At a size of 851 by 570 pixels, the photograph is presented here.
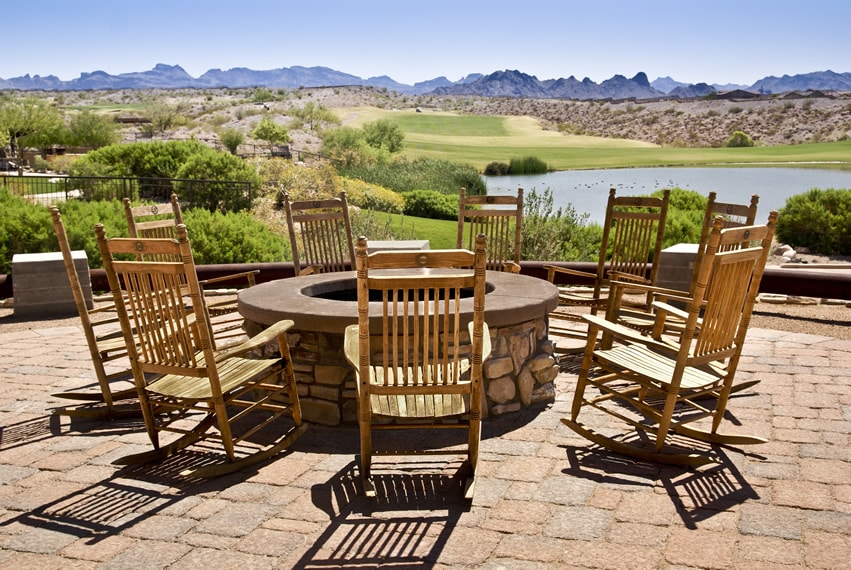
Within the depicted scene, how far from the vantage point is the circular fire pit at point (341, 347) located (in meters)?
4.01

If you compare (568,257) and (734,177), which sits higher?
(568,257)

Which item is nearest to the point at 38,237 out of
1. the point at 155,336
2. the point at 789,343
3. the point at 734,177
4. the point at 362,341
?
the point at 155,336

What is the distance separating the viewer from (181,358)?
3416 mm

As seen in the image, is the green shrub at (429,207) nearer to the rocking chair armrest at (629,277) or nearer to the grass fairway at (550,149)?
the rocking chair armrest at (629,277)

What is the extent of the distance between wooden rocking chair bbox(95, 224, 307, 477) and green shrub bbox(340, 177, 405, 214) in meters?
13.5

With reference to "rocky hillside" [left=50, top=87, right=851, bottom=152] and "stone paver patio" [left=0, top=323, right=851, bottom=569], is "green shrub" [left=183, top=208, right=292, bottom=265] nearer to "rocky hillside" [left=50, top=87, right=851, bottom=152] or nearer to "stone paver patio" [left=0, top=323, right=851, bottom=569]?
"stone paver patio" [left=0, top=323, right=851, bottom=569]

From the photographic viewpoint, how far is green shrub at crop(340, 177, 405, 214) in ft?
57.2

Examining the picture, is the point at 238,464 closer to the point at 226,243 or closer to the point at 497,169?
the point at 226,243

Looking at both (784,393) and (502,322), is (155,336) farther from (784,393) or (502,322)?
(784,393)

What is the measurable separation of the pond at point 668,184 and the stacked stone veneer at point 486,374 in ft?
50.3

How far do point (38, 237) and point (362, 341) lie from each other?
7.79 m

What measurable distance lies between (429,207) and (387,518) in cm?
1570

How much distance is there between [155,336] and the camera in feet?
11.1

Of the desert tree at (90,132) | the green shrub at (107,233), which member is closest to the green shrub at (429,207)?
the green shrub at (107,233)
